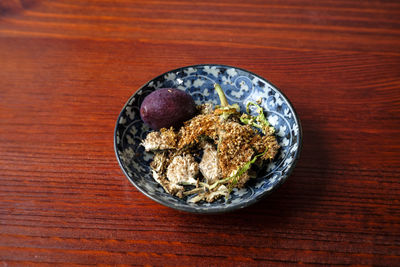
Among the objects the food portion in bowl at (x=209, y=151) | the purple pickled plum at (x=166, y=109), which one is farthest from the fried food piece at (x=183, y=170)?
the purple pickled plum at (x=166, y=109)

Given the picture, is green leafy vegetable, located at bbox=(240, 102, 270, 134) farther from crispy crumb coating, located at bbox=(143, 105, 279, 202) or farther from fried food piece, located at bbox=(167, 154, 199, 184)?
fried food piece, located at bbox=(167, 154, 199, 184)

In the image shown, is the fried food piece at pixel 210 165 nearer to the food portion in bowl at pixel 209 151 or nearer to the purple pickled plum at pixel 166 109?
the food portion in bowl at pixel 209 151

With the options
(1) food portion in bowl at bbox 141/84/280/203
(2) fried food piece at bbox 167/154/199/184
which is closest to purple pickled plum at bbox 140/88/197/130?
(1) food portion in bowl at bbox 141/84/280/203

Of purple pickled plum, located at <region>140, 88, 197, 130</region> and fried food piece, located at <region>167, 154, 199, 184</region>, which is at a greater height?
purple pickled plum, located at <region>140, 88, 197, 130</region>

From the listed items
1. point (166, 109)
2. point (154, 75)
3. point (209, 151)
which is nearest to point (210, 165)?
point (209, 151)

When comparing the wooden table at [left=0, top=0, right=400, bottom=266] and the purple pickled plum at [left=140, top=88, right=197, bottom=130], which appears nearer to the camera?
the wooden table at [left=0, top=0, right=400, bottom=266]

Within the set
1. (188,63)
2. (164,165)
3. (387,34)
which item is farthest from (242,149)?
(387,34)

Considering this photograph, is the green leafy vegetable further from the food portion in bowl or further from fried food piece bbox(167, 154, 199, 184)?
fried food piece bbox(167, 154, 199, 184)
